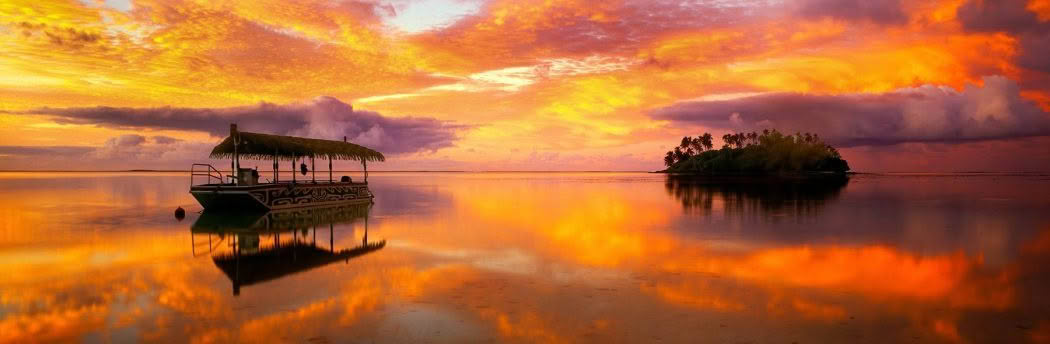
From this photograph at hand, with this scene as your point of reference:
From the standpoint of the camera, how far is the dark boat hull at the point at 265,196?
2669 centimetres

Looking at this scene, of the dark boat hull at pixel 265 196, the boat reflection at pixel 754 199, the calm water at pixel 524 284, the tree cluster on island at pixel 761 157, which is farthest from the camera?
the tree cluster on island at pixel 761 157

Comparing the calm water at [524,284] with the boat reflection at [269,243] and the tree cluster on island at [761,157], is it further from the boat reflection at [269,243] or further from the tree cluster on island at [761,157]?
the tree cluster on island at [761,157]

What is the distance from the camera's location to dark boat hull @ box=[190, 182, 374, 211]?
26688mm

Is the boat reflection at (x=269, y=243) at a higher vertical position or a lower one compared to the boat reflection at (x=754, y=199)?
higher

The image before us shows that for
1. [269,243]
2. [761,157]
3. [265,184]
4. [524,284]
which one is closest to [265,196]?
[265,184]

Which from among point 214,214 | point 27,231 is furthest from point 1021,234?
point 27,231

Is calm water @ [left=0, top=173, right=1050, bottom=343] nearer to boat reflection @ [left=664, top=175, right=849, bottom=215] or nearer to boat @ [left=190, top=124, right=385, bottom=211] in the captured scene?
boat @ [left=190, top=124, right=385, bottom=211]

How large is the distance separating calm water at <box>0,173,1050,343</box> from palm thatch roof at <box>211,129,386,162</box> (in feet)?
20.7

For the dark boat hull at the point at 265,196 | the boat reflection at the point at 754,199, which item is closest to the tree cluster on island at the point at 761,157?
the boat reflection at the point at 754,199

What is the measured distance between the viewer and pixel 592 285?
11.4 m

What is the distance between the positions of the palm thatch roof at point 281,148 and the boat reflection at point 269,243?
3.27m

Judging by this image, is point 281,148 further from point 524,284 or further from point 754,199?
point 754,199

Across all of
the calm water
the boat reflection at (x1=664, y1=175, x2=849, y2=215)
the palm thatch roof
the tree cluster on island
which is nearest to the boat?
the palm thatch roof

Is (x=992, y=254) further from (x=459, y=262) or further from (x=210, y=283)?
(x=210, y=283)
